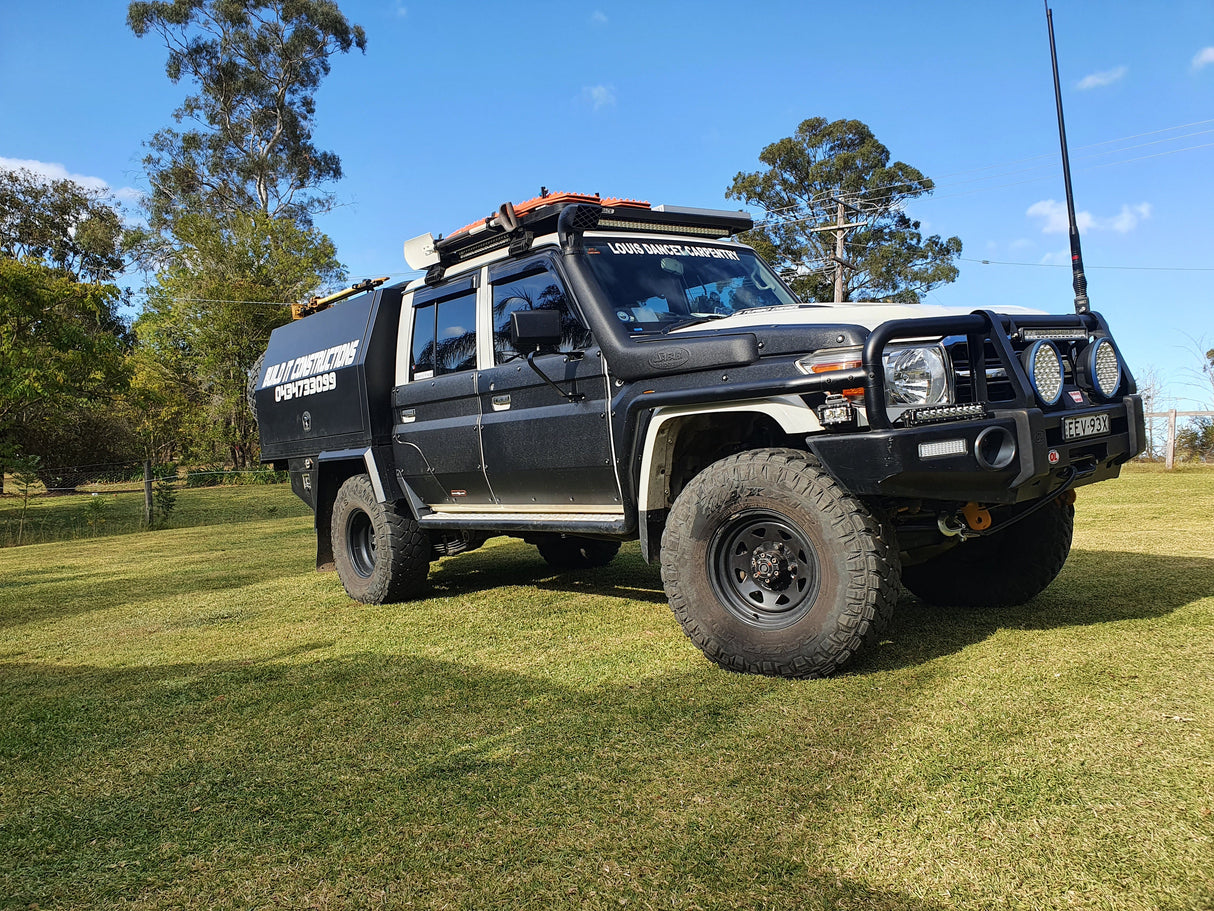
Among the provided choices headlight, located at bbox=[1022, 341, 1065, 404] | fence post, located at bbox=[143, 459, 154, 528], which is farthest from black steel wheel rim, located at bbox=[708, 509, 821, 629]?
fence post, located at bbox=[143, 459, 154, 528]

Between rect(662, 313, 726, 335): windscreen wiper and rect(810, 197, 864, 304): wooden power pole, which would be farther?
rect(810, 197, 864, 304): wooden power pole

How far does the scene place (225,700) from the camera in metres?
4.12

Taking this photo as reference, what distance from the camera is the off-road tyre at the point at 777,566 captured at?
11.7 ft

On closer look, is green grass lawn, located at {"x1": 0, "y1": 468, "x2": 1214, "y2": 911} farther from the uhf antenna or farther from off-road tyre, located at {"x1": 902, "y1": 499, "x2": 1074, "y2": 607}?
the uhf antenna

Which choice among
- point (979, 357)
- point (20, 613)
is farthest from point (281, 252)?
point (979, 357)

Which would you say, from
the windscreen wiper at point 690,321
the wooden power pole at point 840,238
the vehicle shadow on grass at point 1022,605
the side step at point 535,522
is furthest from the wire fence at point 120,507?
the wooden power pole at point 840,238

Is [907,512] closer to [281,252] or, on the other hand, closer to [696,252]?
[696,252]

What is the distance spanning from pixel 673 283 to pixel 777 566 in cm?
189

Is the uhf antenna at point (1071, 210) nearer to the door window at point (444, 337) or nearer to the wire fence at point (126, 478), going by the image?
the door window at point (444, 337)

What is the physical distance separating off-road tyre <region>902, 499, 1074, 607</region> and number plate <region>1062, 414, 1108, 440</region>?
0.62 m

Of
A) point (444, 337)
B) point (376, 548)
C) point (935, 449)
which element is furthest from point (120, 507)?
point (935, 449)

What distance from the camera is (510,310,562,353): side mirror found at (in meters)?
4.50

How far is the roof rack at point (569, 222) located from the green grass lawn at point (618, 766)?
2352mm

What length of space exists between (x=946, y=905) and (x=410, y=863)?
4.60 ft
